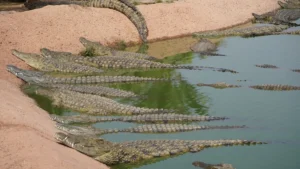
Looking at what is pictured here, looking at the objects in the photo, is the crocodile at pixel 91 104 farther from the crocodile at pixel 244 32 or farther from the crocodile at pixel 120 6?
the crocodile at pixel 244 32

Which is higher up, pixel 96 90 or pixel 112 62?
pixel 112 62

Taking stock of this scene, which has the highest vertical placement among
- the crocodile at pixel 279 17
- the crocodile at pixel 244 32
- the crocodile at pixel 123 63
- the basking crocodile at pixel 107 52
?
the crocodile at pixel 279 17

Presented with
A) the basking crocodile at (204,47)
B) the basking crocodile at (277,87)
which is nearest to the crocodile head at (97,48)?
the basking crocodile at (204,47)

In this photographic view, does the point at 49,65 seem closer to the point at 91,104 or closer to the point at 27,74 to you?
the point at 27,74

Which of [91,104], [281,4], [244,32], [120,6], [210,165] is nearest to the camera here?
[210,165]

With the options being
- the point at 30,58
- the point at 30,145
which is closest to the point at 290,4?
the point at 30,58
